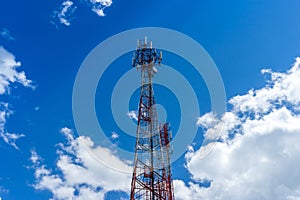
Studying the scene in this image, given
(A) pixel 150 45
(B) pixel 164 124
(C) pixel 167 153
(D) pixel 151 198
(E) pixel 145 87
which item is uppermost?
(A) pixel 150 45

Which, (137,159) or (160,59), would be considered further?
(160,59)

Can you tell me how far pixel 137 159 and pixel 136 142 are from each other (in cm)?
192

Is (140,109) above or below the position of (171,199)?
above

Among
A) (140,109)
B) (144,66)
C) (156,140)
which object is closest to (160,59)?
(144,66)

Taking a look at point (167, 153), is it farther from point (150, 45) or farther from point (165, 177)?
point (150, 45)

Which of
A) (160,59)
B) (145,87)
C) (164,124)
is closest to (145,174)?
(164,124)

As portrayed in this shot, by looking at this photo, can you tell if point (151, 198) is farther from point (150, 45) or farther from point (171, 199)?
point (150, 45)

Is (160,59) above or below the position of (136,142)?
above

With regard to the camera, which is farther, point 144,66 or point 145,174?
point 144,66

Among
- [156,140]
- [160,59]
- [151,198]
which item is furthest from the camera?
[160,59]

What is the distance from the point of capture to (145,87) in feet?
144

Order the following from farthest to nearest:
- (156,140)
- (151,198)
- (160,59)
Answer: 1. (160,59)
2. (156,140)
3. (151,198)

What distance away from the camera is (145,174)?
129ft

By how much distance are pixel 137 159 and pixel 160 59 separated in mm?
12520
